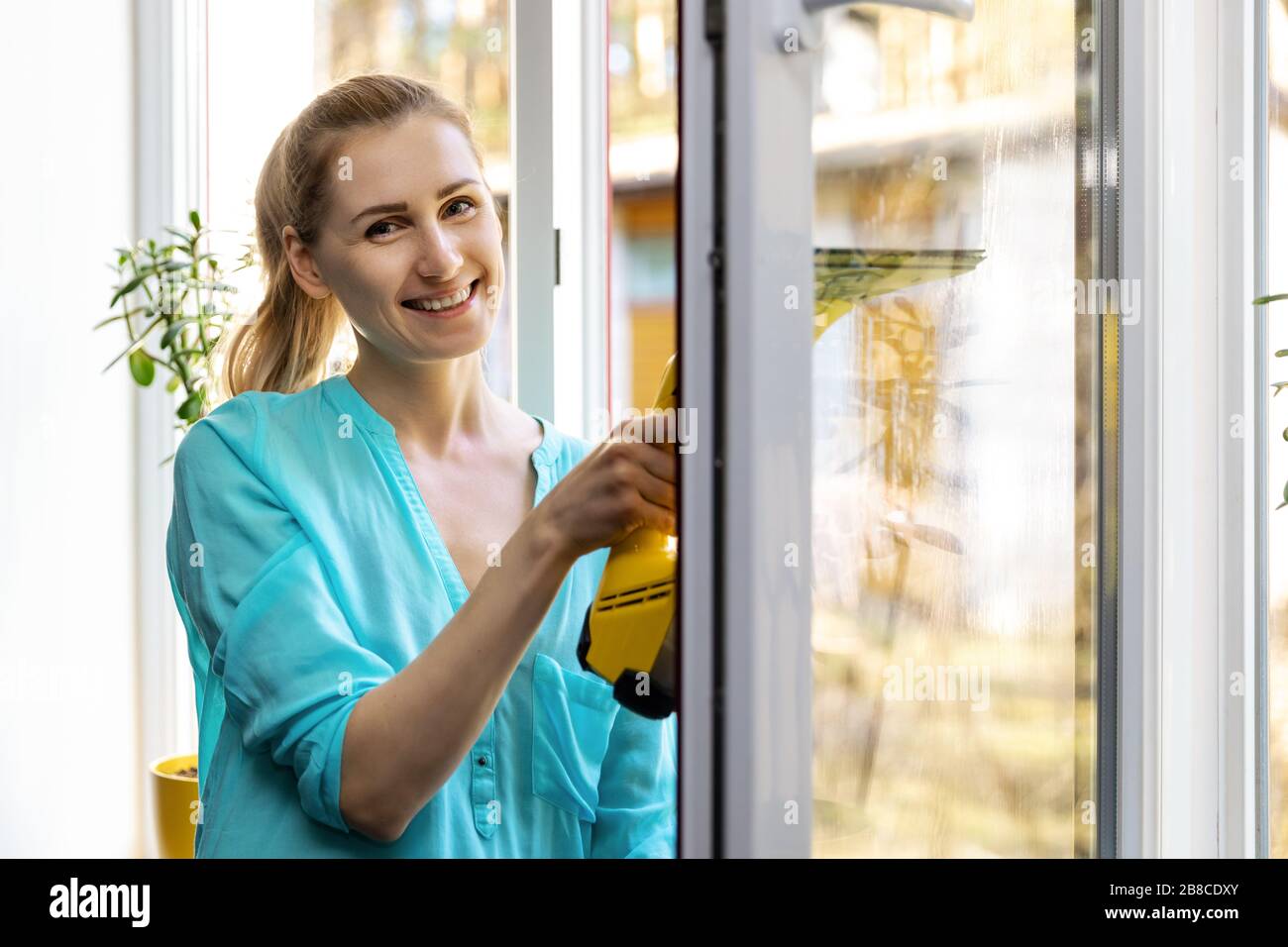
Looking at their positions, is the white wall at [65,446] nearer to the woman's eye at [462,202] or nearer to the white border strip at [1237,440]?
the woman's eye at [462,202]

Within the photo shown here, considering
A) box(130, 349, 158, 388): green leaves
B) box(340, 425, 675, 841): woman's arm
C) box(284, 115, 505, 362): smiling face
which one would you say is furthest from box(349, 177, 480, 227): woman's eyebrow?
box(130, 349, 158, 388): green leaves

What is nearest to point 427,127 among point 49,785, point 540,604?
point 540,604

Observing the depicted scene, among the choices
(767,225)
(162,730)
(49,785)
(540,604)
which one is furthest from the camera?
(162,730)

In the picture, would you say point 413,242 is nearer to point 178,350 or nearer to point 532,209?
point 532,209

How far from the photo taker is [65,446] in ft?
3.93

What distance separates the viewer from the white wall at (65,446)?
3.71ft

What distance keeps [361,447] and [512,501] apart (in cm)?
10

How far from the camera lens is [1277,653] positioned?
627 millimetres

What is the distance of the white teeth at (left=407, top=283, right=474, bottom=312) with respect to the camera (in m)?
0.66

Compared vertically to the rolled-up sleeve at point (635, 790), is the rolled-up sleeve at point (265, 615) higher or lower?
higher

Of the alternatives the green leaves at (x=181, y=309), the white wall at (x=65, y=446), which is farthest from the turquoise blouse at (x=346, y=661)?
the white wall at (x=65, y=446)

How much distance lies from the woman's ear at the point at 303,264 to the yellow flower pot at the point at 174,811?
0.60m

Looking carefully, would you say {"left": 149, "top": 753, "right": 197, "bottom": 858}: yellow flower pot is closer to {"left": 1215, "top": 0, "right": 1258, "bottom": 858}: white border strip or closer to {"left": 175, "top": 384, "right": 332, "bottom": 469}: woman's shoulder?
{"left": 175, "top": 384, "right": 332, "bottom": 469}: woman's shoulder
